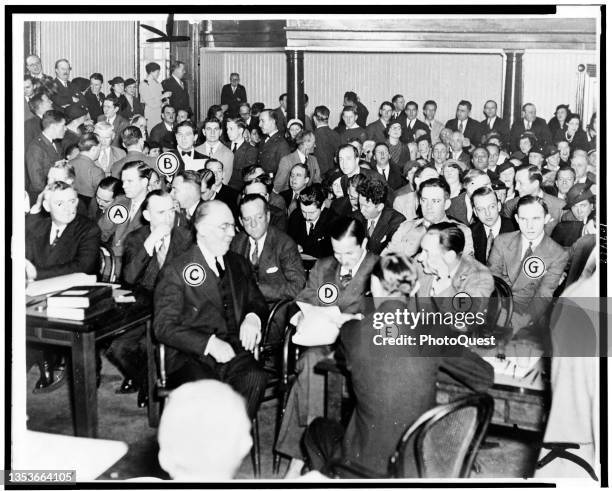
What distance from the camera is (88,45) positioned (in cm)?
441

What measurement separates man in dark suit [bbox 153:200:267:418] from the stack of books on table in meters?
0.27

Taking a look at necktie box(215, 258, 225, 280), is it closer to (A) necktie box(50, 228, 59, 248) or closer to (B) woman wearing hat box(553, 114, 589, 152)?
(A) necktie box(50, 228, 59, 248)

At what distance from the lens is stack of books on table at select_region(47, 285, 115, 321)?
320cm

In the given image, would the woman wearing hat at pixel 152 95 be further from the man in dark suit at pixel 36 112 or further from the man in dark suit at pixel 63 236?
the man in dark suit at pixel 63 236

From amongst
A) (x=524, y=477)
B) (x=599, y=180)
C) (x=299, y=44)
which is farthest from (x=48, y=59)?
(x=524, y=477)

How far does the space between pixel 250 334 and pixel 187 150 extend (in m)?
2.14

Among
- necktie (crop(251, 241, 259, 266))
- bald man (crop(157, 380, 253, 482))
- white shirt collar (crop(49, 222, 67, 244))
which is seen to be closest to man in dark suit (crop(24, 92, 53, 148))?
white shirt collar (crop(49, 222, 67, 244))

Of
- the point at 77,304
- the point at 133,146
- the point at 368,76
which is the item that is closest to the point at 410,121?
the point at 368,76

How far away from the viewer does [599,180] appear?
135 inches

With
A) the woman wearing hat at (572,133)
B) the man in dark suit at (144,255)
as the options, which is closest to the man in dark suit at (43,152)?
the man in dark suit at (144,255)

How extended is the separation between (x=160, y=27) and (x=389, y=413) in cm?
300

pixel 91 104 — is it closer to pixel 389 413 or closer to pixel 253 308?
pixel 253 308

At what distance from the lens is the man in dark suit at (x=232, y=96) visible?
7.05m

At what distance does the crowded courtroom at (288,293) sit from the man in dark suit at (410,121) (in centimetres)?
73
